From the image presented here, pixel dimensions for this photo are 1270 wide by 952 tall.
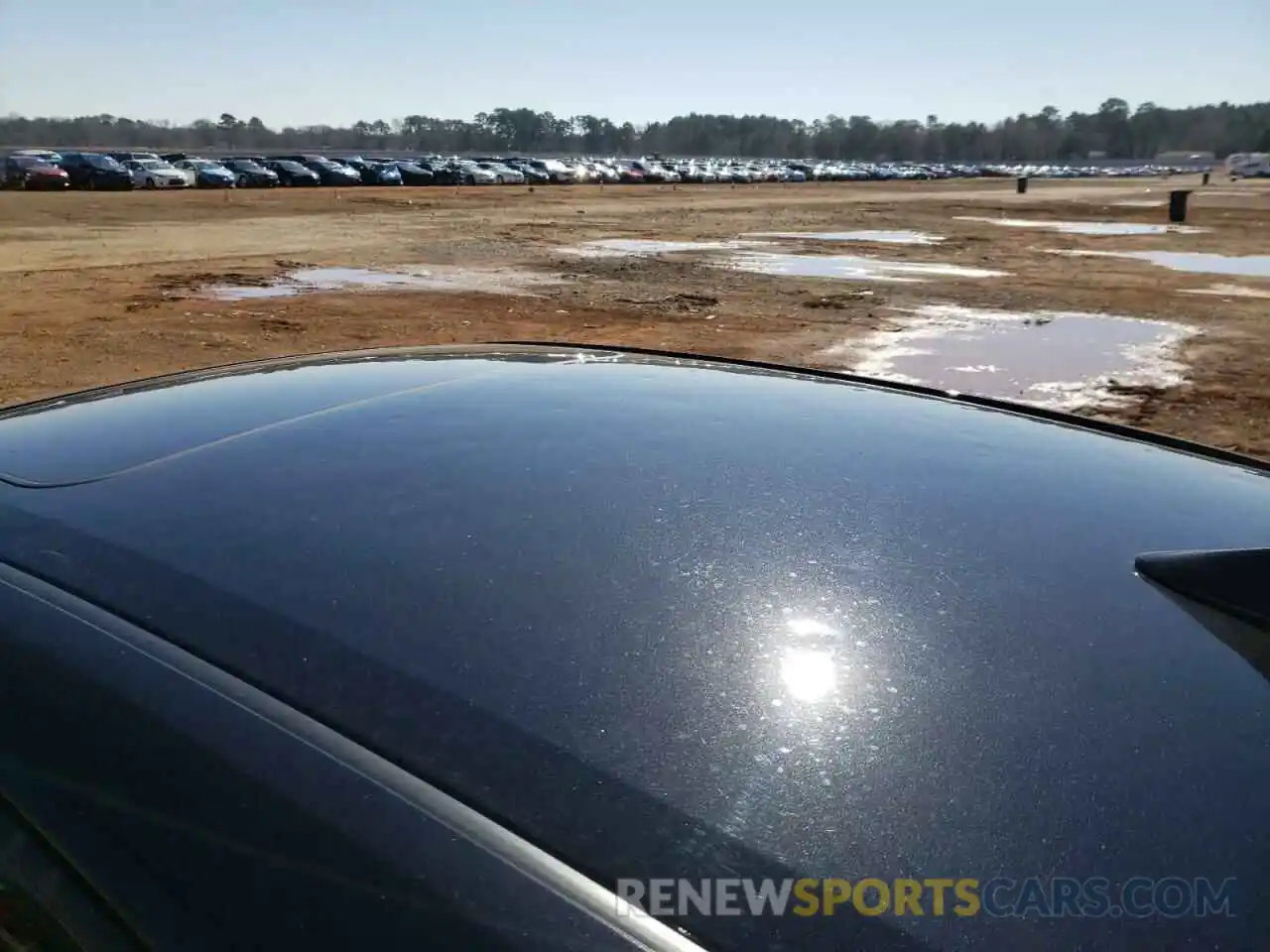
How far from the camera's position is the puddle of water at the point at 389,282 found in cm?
1666

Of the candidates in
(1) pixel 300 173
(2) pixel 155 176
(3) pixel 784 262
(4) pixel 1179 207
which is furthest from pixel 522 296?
(1) pixel 300 173

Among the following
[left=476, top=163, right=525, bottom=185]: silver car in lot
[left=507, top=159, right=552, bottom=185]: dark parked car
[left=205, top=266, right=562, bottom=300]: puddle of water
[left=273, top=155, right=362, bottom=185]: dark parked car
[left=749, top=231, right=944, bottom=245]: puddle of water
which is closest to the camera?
[left=205, top=266, right=562, bottom=300]: puddle of water

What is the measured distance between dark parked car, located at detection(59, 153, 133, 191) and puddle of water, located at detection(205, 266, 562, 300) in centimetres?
3524

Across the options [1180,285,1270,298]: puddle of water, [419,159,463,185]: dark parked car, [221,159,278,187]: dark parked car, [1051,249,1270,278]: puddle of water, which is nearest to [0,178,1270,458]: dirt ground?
[1180,285,1270,298]: puddle of water

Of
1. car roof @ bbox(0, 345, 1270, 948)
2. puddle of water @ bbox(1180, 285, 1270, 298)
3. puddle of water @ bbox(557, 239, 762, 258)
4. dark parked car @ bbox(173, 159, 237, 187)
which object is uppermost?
car roof @ bbox(0, 345, 1270, 948)

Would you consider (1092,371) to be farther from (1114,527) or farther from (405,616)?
(405,616)

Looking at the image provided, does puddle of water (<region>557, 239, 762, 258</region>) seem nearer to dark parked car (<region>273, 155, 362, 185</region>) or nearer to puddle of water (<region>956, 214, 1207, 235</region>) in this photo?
puddle of water (<region>956, 214, 1207, 235</region>)

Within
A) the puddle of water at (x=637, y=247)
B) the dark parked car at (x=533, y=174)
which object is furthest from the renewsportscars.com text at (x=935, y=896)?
the dark parked car at (x=533, y=174)

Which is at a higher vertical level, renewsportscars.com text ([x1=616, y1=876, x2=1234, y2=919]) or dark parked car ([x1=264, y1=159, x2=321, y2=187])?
renewsportscars.com text ([x1=616, y1=876, x2=1234, y2=919])

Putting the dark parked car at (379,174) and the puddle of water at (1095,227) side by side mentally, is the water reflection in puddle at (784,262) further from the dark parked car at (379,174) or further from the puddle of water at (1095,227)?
the dark parked car at (379,174)

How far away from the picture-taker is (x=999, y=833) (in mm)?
1127

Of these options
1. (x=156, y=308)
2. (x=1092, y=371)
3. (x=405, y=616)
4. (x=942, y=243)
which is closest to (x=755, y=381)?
(x=405, y=616)

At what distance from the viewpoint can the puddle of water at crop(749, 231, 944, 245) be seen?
30.3 meters

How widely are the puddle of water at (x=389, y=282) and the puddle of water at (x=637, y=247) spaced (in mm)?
4430
